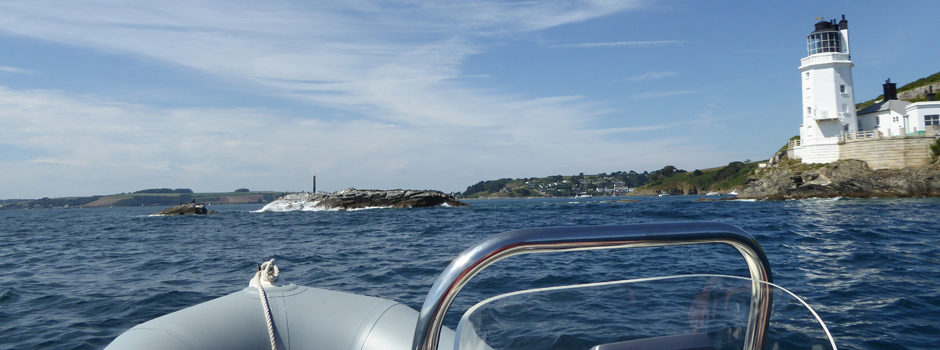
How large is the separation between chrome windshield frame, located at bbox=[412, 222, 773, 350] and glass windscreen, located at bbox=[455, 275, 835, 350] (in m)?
0.08

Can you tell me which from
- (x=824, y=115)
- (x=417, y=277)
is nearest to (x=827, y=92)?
(x=824, y=115)

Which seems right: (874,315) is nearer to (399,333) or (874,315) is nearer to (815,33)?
(399,333)

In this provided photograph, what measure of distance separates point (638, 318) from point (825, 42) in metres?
49.7

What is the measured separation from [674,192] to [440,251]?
360 ft

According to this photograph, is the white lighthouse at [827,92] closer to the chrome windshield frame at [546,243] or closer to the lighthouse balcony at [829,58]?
the lighthouse balcony at [829,58]

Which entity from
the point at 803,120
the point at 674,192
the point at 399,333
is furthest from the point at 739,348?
the point at 674,192

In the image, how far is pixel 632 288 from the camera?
1.27m

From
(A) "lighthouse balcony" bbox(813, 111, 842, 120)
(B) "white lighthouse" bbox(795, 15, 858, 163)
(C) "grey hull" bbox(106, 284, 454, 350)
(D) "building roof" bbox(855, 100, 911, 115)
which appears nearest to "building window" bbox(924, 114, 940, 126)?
(D) "building roof" bbox(855, 100, 911, 115)

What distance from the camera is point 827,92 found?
130 feet

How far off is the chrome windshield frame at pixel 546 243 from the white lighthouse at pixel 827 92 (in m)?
47.1

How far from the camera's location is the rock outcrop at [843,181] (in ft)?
107

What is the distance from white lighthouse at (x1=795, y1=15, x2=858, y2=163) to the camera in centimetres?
3947

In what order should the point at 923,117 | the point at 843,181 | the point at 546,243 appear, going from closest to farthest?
the point at 546,243, the point at 843,181, the point at 923,117

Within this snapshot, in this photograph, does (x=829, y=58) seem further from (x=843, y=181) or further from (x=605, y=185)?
(x=605, y=185)
